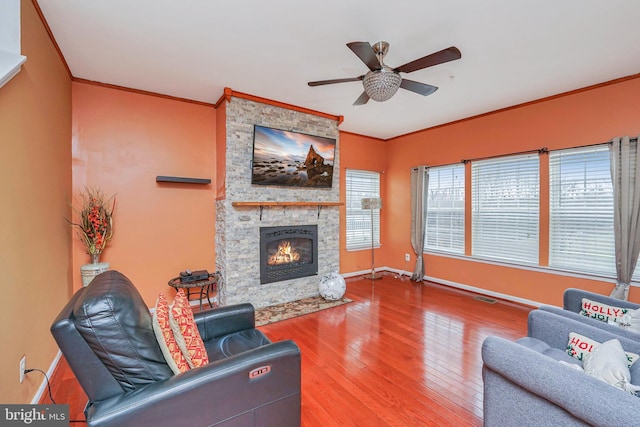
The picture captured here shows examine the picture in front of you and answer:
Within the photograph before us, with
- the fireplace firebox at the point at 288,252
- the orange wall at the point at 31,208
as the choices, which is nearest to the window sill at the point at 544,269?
the fireplace firebox at the point at 288,252

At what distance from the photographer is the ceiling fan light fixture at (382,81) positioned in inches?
87.4

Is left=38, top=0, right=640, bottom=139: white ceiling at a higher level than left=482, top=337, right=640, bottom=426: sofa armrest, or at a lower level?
higher

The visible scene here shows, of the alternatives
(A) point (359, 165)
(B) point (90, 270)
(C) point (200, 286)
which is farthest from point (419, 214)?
(B) point (90, 270)

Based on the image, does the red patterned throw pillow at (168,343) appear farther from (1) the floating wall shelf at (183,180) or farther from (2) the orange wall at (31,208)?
(1) the floating wall shelf at (183,180)

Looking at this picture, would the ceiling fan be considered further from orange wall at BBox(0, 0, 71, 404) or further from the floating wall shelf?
the floating wall shelf

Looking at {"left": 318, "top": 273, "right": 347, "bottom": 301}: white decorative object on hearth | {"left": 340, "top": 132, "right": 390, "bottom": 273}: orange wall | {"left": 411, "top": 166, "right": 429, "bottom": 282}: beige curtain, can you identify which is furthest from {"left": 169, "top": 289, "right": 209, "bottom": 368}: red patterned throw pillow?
{"left": 411, "top": 166, "right": 429, "bottom": 282}: beige curtain

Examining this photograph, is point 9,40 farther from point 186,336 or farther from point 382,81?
point 382,81

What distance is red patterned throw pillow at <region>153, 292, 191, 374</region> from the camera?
132cm

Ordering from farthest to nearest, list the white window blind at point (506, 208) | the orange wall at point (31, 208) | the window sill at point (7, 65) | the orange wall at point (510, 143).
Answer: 1. the white window blind at point (506, 208)
2. the orange wall at point (510, 143)
3. the orange wall at point (31, 208)
4. the window sill at point (7, 65)

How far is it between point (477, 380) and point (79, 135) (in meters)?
4.76

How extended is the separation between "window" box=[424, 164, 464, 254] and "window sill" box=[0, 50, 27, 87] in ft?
17.0

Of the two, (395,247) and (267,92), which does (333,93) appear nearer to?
(267,92)

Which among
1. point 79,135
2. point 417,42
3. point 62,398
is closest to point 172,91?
point 79,135

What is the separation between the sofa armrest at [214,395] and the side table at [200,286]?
2.21 metres
